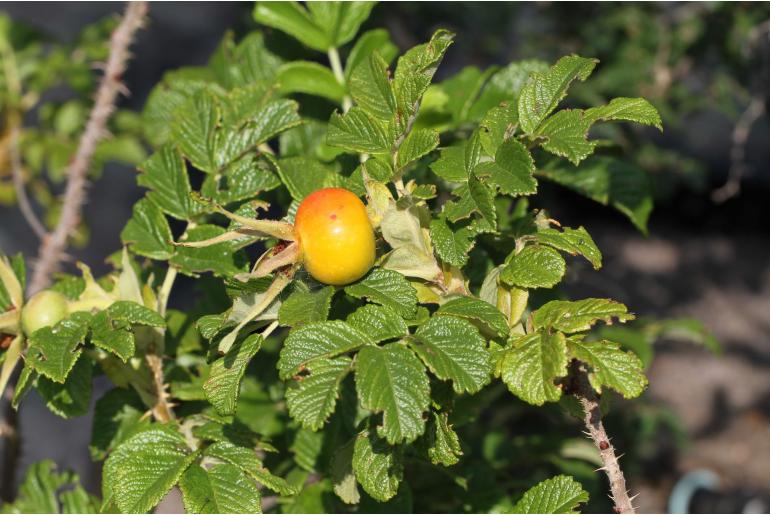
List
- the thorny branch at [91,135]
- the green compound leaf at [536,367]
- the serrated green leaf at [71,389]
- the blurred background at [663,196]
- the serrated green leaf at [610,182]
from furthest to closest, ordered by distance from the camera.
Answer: the blurred background at [663,196] < the thorny branch at [91,135] < the serrated green leaf at [610,182] < the serrated green leaf at [71,389] < the green compound leaf at [536,367]

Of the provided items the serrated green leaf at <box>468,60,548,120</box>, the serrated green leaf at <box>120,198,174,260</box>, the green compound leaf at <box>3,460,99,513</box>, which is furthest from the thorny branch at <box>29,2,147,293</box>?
the serrated green leaf at <box>468,60,548,120</box>

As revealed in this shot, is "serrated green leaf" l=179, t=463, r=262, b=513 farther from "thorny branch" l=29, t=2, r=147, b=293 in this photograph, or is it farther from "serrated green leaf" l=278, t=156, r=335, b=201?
"thorny branch" l=29, t=2, r=147, b=293

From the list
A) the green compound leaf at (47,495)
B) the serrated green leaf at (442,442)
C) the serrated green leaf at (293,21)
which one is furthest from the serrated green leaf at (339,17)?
the green compound leaf at (47,495)

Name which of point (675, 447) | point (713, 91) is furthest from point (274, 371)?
point (675, 447)

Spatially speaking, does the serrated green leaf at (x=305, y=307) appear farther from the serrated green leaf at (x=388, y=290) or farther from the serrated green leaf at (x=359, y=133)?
the serrated green leaf at (x=359, y=133)

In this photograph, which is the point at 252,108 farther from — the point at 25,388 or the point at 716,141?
the point at 716,141

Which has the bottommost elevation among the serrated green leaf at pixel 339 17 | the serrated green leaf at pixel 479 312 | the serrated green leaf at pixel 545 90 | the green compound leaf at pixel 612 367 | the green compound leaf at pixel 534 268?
the green compound leaf at pixel 612 367

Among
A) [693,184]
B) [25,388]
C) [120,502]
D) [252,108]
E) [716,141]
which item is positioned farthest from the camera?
[716,141]
